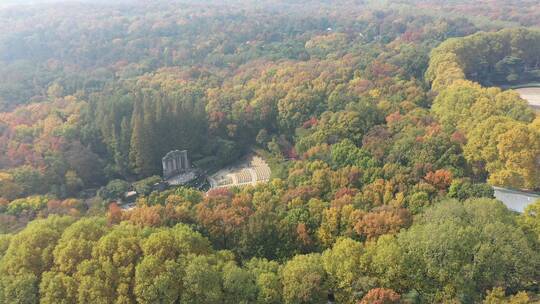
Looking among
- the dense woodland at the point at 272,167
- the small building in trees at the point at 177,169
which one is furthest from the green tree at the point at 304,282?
the small building in trees at the point at 177,169

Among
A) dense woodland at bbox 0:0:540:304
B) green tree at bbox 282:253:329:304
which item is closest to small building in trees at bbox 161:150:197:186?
dense woodland at bbox 0:0:540:304

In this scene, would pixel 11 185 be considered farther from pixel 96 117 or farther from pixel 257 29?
pixel 257 29

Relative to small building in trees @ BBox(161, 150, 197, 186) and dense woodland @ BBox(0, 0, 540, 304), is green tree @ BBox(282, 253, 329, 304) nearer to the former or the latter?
dense woodland @ BBox(0, 0, 540, 304)

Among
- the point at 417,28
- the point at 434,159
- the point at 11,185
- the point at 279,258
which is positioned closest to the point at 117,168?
the point at 11,185

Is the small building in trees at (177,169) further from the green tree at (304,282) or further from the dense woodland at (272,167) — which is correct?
the green tree at (304,282)

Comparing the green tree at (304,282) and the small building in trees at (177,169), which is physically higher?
the green tree at (304,282)

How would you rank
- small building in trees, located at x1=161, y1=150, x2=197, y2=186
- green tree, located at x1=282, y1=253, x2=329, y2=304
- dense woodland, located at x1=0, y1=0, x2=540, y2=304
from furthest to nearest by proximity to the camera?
1. small building in trees, located at x1=161, y1=150, x2=197, y2=186
2. dense woodland, located at x1=0, y1=0, x2=540, y2=304
3. green tree, located at x1=282, y1=253, x2=329, y2=304

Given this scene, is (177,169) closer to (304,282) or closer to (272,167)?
(272,167)

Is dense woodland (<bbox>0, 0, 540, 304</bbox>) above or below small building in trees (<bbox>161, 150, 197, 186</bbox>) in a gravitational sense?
above

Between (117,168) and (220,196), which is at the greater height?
(220,196)
